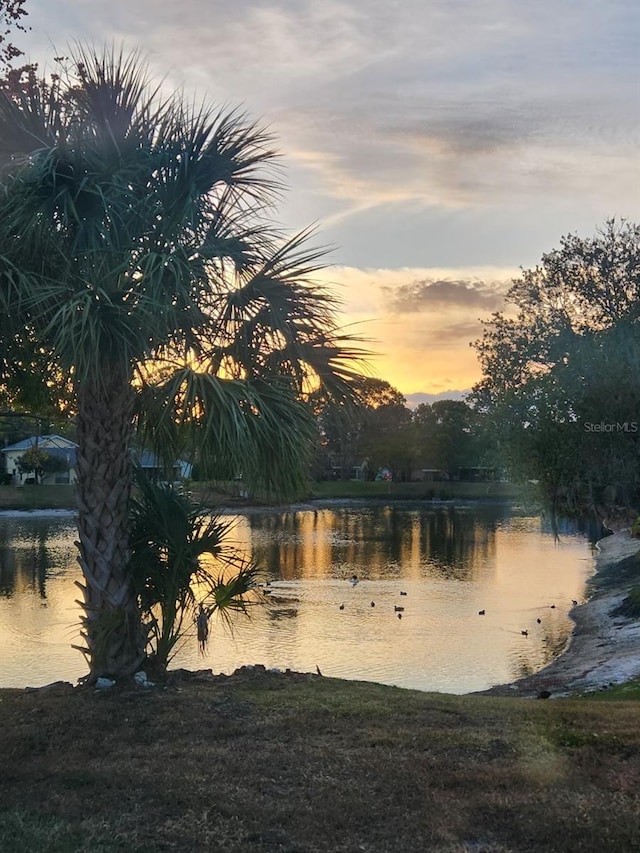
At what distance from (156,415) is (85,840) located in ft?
14.8

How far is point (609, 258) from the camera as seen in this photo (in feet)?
45.5

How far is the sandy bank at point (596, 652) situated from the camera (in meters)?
13.9

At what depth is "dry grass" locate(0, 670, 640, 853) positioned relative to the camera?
452cm

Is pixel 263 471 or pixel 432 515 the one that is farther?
pixel 432 515

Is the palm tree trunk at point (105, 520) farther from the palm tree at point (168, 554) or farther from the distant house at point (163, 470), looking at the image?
the distant house at point (163, 470)

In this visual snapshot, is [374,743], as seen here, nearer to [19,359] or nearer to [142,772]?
[142,772]

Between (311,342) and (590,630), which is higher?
(311,342)

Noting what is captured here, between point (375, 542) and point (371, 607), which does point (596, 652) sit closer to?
point (371, 607)

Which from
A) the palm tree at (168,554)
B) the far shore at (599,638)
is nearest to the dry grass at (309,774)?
the palm tree at (168,554)

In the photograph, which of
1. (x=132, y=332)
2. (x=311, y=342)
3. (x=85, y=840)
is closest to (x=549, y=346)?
(x=311, y=342)

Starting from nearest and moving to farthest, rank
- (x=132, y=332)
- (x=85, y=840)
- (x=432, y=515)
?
(x=85, y=840)
(x=132, y=332)
(x=432, y=515)

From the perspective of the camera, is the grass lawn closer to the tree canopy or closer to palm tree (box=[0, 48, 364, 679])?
the tree canopy

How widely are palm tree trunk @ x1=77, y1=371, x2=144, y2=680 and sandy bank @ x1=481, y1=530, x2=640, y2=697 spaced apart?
7932 millimetres

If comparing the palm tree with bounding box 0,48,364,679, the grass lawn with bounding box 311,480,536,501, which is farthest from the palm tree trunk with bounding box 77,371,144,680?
the grass lawn with bounding box 311,480,536,501
